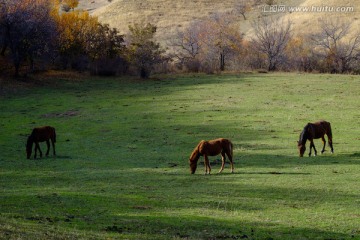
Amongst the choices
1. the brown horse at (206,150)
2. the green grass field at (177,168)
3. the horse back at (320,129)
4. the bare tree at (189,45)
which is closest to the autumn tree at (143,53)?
the bare tree at (189,45)

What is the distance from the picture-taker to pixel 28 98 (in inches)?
2035

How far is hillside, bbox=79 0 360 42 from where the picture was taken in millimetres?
104938

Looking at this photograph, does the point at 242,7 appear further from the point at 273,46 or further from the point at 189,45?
the point at 273,46

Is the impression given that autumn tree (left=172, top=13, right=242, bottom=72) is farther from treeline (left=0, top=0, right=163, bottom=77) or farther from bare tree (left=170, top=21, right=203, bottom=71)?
treeline (left=0, top=0, right=163, bottom=77)

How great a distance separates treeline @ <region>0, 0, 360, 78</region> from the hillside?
69.3ft

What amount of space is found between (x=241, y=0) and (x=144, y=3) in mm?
23042

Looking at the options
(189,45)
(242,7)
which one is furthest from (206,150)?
(242,7)

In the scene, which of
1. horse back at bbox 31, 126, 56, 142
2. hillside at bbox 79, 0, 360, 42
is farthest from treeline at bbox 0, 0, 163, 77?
hillside at bbox 79, 0, 360, 42

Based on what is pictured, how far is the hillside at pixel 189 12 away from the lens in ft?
344

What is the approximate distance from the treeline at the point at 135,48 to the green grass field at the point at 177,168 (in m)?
9.11

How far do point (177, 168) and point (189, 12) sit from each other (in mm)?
99838

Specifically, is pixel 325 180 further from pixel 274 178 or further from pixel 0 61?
pixel 0 61

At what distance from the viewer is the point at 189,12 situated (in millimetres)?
121375

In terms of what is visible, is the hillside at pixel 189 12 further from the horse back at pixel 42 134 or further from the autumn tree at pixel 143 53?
the horse back at pixel 42 134
